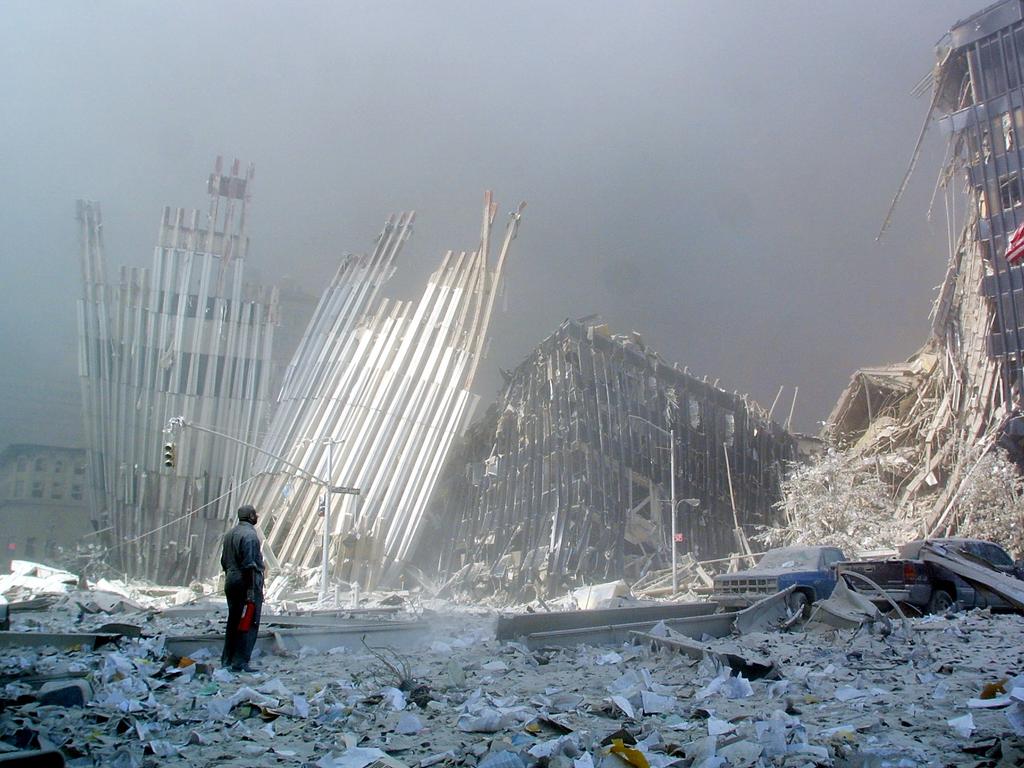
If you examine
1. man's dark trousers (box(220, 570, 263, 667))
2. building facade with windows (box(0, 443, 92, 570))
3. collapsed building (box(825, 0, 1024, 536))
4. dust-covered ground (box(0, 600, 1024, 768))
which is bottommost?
dust-covered ground (box(0, 600, 1024, 768))

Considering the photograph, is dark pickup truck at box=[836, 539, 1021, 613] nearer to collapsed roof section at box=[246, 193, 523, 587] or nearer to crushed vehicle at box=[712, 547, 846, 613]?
crushed vehicle at box=[712, 547, 846, 613]

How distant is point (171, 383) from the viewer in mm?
39000

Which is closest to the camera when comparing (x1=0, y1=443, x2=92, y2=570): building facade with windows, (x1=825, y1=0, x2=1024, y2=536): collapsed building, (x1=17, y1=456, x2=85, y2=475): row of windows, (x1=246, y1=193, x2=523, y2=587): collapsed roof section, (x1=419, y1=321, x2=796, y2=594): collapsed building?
(x1=825, y1=0, x2=1024, y2=536): collapsed building

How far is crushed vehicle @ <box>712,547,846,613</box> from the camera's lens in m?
14.5

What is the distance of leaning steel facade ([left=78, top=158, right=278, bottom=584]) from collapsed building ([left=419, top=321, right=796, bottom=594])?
1116 cm

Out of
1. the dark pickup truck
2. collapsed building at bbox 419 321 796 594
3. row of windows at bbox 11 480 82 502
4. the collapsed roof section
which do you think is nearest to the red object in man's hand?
the dark pickup truck

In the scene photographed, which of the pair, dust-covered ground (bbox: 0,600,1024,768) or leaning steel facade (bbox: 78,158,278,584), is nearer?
dust-covered ground (bbox: 0,600,1024,768)

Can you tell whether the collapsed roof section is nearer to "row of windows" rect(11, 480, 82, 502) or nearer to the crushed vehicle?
"row of windows" rect(11, 480, 82, 502)

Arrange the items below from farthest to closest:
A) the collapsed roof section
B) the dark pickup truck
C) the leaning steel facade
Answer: the leaning steel facade < the collapsed roof section < the dark pickup truck

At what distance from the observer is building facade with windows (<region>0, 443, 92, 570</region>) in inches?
1794

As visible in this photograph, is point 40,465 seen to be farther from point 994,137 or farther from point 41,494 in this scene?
point 994,137

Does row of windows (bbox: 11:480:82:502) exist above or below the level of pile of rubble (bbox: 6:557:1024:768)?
above

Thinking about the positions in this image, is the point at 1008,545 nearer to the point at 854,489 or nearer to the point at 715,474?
the point at 854,489

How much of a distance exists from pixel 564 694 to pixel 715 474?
116ft
